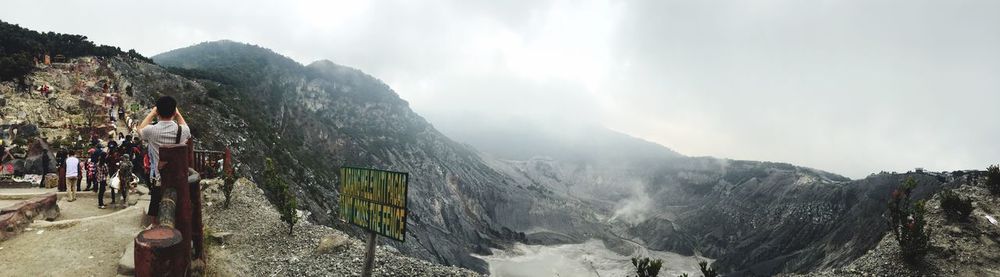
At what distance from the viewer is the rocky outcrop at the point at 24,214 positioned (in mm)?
8938

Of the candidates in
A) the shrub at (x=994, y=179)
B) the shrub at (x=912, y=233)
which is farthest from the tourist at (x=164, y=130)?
the shrub at (x=994, y=179)

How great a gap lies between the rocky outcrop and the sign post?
6.27m

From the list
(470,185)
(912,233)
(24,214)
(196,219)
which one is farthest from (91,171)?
(470,185)

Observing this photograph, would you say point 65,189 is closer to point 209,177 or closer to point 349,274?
point 209,177

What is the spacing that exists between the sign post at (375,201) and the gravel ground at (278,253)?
3.01 metres

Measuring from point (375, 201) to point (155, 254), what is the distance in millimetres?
3873

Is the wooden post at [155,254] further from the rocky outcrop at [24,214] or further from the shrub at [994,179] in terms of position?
the shrub at [994,179]

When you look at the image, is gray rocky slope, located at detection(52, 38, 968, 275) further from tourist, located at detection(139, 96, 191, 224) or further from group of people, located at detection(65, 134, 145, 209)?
tourist, located at detection(139, 96, 191, 224)

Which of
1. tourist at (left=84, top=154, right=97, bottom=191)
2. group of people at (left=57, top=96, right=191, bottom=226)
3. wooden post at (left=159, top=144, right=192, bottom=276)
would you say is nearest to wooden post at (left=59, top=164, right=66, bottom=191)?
group of people at (left=57, top=96, right=191, bottom=226)

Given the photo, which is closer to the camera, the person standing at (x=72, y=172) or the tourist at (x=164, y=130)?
the tourist at (x=164, y=130)

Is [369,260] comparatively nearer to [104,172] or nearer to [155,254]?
[155,254]

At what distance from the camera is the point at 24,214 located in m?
9.66

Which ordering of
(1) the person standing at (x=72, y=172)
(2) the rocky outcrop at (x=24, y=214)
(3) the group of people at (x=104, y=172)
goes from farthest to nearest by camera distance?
(1) the person standing at (x=72, y=172), (3) the group of people at (x=104, y=172), (2) the rocky outcrop at (x=24, y=214)

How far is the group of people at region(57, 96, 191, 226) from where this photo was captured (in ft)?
21.4
